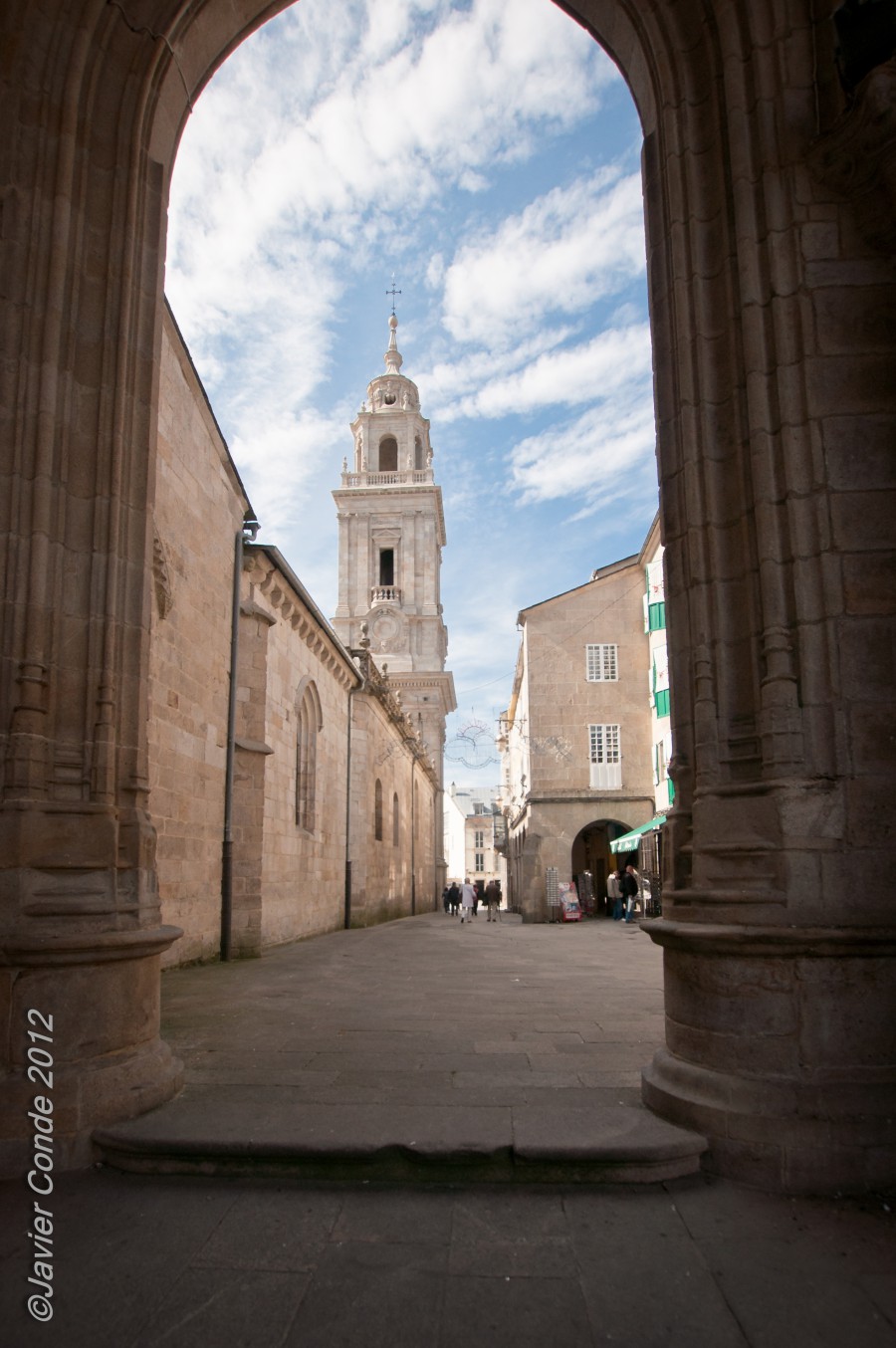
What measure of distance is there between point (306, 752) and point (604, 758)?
12.5 metres

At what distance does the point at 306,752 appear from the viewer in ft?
51.0

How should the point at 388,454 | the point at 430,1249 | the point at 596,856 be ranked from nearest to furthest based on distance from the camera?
the point at 430,1249, the point at 596,856, the point at 388,454

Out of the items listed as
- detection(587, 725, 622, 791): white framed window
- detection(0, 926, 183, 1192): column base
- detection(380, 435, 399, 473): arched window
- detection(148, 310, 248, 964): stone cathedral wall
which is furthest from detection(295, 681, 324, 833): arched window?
detection(380, 435, 399, 473): arched window

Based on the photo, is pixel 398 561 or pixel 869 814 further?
pixel 398 561

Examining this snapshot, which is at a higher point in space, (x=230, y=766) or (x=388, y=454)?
(x=388, y=454)

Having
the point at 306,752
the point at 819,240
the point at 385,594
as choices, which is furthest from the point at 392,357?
the point at 819,240

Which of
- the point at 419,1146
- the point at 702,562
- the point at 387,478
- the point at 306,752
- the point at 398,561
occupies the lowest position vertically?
the point at 419,1146

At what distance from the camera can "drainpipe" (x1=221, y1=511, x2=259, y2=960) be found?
10727mm

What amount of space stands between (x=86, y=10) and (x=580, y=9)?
2704 mm

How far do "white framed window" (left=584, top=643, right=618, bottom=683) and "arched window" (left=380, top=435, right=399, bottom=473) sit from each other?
96.5 feet

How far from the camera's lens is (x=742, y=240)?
12.8ft

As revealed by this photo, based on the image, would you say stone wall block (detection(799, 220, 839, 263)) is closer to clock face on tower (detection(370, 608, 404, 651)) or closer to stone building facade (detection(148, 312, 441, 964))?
stone building facade (detection(148, 312, 441, 964))

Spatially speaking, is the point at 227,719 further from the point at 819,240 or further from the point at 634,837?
the point at 634,837

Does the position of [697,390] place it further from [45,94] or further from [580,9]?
[45,94]
